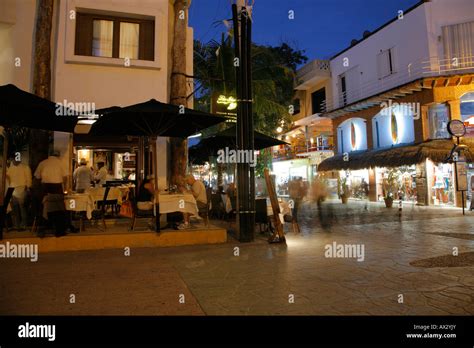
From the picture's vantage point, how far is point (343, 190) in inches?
892

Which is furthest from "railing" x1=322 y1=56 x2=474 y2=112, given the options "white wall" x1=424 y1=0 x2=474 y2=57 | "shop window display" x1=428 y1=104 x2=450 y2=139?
"shop window display" x1=428 y1=104 x2=450 y2=139

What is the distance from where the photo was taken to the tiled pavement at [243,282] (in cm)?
397

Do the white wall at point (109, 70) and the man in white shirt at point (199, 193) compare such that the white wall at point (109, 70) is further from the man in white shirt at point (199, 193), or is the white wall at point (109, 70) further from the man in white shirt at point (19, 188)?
the man in white shirt at point (199, 193)

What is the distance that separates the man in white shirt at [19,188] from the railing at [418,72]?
1763cm

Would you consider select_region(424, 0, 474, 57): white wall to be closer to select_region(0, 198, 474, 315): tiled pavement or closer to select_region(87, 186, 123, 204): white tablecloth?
select_region(0, 198, 474, 315): tiled pavement

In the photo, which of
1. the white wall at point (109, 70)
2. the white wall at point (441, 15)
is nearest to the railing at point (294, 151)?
the white wall at point (441, 15)

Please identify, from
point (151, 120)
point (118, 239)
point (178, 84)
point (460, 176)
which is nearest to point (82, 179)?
point (118, 239)

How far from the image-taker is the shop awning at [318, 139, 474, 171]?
1609cm

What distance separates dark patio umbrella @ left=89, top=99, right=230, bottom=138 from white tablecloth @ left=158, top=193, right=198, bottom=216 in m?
1.51

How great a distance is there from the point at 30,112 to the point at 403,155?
15.7 meters

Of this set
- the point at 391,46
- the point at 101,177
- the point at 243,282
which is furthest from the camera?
the point at 391,46

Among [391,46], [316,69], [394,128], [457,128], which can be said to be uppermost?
[316,69]

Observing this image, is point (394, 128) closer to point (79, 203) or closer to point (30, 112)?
point (79, 203)
